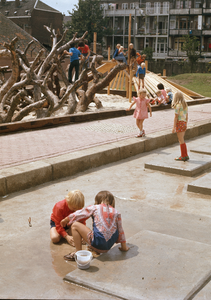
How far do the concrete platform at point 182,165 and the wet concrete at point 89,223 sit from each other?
14cm

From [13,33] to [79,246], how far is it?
4031cm

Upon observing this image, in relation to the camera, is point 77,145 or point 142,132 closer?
point 77,145

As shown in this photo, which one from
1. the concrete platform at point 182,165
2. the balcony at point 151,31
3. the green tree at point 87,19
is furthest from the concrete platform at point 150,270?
the balcony at point 151,31

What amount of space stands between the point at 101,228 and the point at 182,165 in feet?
13.3

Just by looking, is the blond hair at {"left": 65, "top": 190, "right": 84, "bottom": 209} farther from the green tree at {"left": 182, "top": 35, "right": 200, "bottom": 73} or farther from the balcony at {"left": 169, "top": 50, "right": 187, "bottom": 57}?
the balcony at {"left": 169, "top": 50, "right": 187, "bottom": 57}

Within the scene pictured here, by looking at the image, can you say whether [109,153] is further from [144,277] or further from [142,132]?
[144,277]

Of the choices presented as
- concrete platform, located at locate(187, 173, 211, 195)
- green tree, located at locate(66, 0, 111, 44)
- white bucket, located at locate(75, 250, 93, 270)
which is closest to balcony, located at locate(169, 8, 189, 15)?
green tree, located at locate(66, 0, 111, 44)

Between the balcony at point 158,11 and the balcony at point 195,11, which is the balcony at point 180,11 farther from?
the balcony at point 158,11

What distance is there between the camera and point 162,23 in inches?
2650

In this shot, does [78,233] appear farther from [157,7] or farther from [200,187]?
[157,7]

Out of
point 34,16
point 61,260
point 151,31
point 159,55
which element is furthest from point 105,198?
point 151,31

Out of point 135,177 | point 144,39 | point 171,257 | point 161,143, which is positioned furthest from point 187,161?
point 144,39

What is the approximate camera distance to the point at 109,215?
3832 millimetres

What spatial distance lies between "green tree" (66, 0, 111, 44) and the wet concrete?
189 feet
